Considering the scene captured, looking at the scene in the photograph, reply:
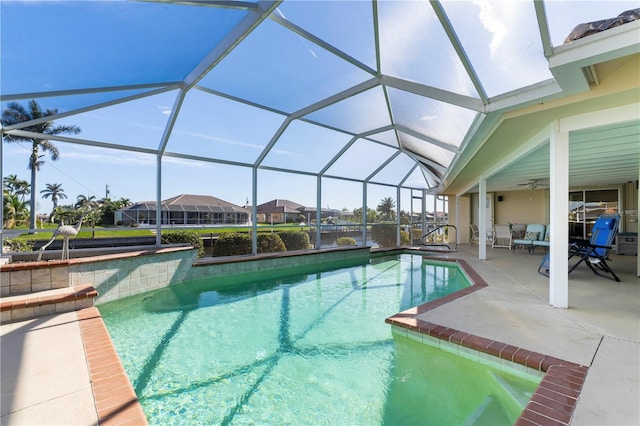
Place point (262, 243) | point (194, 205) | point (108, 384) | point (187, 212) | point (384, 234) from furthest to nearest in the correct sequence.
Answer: point (384, 234) < point (262, 243) < point (194, 205) < point (187, 212) < point (108, 384)

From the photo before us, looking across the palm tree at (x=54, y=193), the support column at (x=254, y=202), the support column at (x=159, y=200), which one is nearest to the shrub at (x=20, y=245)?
the palm tree at (x=54, y=193)

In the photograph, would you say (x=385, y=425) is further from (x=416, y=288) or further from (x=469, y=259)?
(x=469, y=259)

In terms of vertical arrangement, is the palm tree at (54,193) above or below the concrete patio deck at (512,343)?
above

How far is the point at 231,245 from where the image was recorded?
31.2 ft

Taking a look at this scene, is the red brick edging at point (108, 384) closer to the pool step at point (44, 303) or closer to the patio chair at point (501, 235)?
the pool step at point (44, 303)

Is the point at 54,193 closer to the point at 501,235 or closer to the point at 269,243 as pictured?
the point at 269,243

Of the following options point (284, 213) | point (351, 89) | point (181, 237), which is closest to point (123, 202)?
point (181, 237)

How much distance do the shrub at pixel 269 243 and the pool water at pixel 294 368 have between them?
515 centimetres

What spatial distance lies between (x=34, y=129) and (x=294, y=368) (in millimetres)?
6820

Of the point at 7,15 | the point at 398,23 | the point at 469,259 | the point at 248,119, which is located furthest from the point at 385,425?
the point at 469,259

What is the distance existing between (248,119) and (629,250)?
11864 mm

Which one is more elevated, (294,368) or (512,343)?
(512,343)

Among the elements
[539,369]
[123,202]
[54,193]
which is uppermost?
[54,193]

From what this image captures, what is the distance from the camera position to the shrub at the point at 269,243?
10.3m
